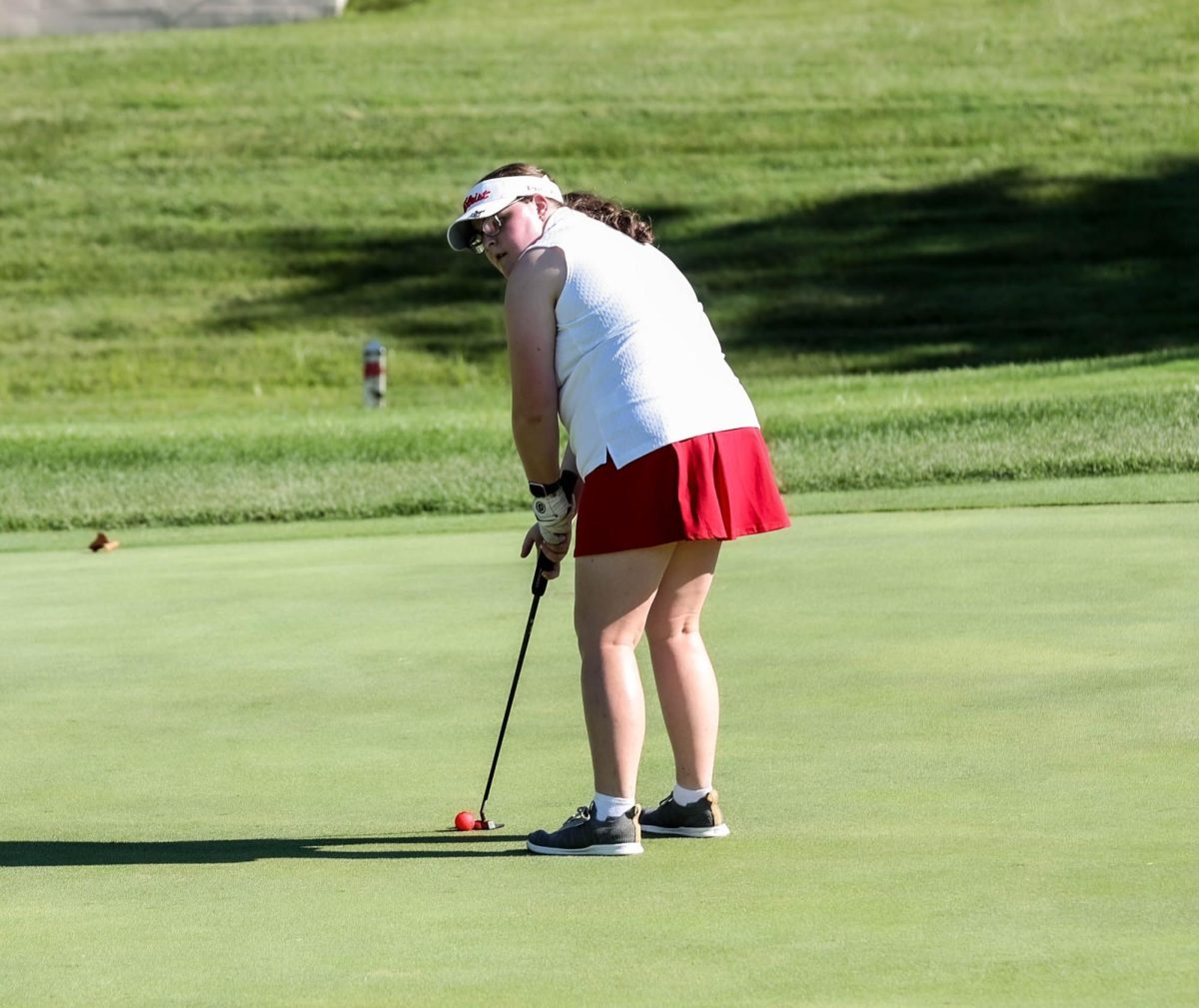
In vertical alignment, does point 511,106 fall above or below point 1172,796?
above

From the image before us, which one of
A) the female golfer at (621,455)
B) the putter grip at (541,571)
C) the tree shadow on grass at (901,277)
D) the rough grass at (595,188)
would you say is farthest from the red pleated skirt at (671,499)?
the tree shadow on grass at (901,277)

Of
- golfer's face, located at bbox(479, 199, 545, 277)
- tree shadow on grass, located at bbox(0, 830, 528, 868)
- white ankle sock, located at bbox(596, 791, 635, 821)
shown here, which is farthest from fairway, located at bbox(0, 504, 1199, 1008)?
golfer's face, located at bbox(479, 199, 545, 277)

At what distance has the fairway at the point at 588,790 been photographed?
11.8ft

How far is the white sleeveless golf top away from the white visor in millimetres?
84

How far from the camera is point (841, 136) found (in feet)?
107

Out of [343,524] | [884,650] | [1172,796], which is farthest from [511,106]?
[1172,796]

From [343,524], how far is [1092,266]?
18.4 m

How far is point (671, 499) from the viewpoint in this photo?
15.4ft

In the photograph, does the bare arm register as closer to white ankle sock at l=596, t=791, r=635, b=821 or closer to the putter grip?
the putter grip

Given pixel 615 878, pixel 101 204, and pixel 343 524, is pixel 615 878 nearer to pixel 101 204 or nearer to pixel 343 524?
pixel 343 524

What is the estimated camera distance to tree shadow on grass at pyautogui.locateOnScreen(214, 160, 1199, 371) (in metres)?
25.9

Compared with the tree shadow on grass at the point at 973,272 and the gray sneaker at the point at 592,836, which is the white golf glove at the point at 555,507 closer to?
the gray sneaker at the point at 592,836

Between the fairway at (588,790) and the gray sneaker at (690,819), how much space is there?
0.06 meters

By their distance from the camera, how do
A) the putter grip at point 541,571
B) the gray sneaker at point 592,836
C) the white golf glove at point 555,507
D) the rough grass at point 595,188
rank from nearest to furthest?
the gray sneaker at point 592,836, the white golf glove at point 555,507, the putter grip at point 541,571, the rough grass at point 595,188
